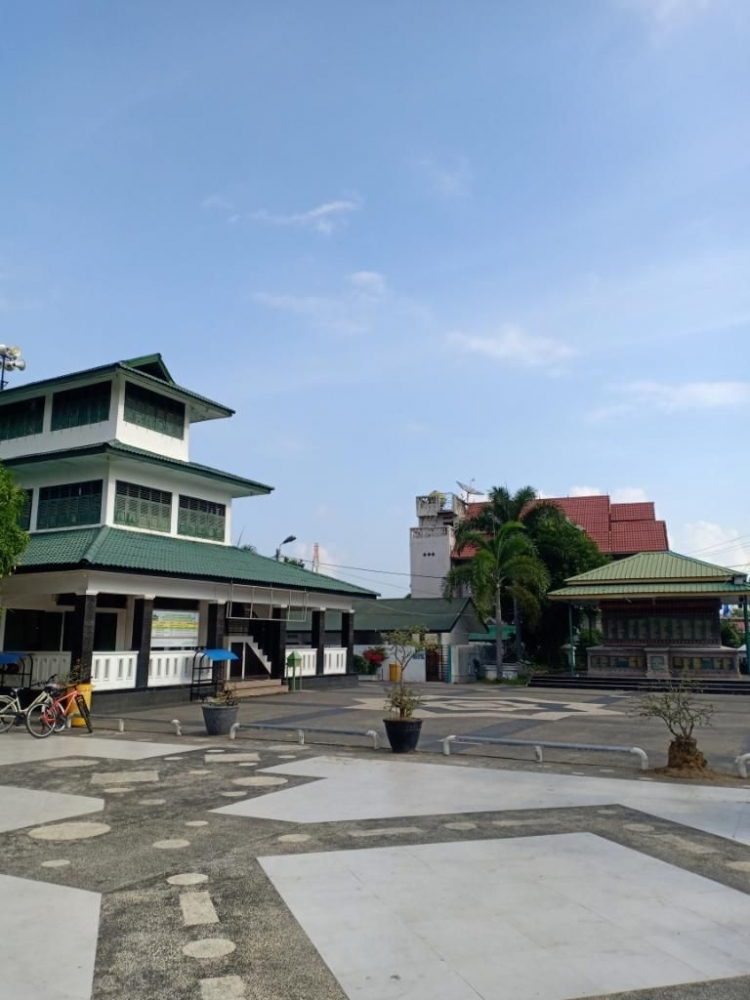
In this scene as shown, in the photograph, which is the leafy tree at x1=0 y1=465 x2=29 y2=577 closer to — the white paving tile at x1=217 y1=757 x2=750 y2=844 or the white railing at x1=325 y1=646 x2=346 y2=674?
the white paving tile at x1=217 y1=757 x2=750 y2=844

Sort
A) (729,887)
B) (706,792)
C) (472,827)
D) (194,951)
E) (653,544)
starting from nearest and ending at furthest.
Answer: (194,951) < (729,887) < (472,827) < (706,792) < (653,544)

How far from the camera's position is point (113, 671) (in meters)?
20.2

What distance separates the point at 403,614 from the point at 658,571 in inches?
581

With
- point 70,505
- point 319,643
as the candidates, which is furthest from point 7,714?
point 319,643

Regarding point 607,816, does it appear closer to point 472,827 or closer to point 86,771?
point 472,827

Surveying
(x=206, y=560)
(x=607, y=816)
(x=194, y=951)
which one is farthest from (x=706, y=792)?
(x=206, y=560)

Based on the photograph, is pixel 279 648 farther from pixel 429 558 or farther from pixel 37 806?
Result: pixel 429 558

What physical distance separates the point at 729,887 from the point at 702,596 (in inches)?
1187

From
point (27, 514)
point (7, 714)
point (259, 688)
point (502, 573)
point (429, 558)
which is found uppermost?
point (429, 558)

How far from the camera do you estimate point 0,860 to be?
6539 millimetres

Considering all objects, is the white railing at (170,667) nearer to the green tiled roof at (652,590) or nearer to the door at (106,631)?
the door at (106,631)

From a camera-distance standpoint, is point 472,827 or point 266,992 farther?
point 472,827

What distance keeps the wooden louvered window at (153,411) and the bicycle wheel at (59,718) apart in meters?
11.2


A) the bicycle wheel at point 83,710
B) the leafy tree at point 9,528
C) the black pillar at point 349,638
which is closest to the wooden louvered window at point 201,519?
the black pillar at point 349,638
